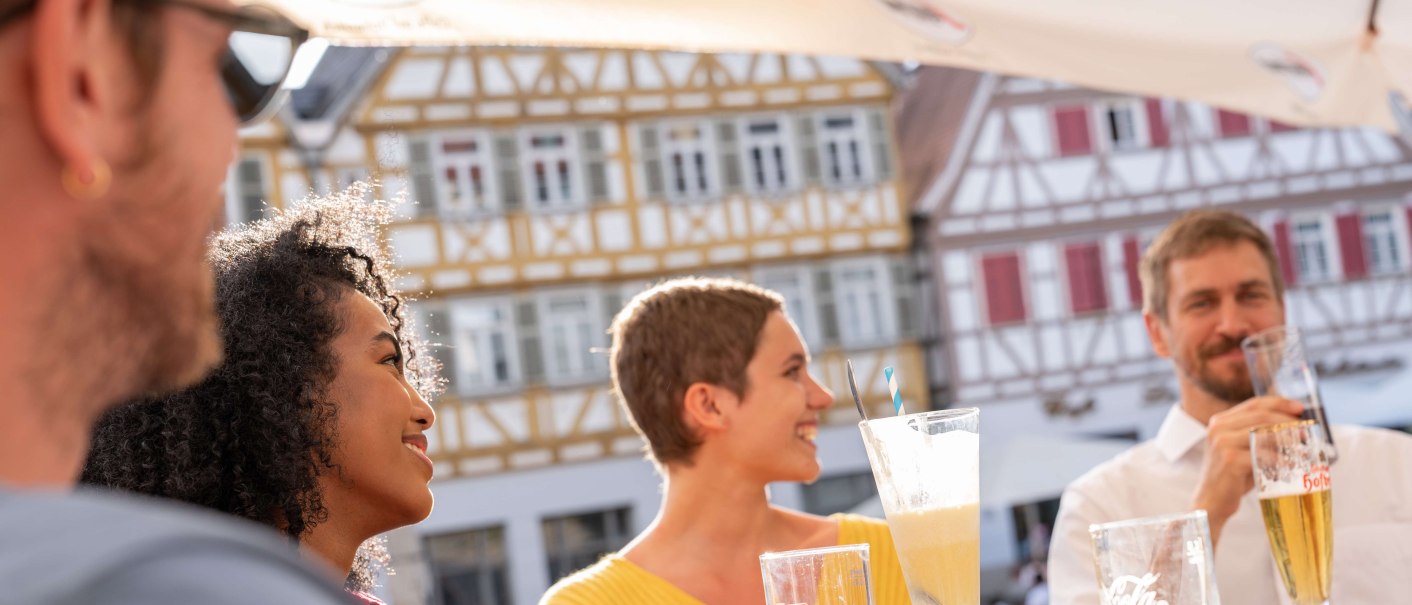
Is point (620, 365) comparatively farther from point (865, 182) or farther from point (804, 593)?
point (865, 182)

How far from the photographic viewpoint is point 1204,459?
2.06 meters

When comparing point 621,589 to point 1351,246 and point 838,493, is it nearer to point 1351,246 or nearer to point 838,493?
point 838,493

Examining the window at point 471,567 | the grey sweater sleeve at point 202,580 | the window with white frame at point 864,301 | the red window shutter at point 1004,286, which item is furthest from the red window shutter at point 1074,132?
the grey sweater sleeve at point 202,580

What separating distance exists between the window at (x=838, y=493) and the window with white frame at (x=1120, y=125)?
436cm

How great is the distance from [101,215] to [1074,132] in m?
15.8

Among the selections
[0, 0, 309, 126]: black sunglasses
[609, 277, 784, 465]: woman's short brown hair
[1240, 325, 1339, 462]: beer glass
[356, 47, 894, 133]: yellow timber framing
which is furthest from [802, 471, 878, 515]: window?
[0, 0, 309, 126]: black sunglasses

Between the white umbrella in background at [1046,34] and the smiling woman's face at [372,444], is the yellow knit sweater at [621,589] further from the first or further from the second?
the white umbrella in background at [1046,34]

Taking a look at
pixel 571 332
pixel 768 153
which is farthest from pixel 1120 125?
pixel 571 332

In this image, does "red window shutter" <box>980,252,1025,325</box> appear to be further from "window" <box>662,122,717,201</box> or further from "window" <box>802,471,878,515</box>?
"window" <box>662,122,717,201</box>

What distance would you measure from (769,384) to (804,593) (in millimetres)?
1136

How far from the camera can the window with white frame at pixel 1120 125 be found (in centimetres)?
1574

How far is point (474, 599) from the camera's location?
14445mm

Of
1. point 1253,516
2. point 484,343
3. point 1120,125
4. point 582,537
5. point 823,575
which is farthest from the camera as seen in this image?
point 1120,125

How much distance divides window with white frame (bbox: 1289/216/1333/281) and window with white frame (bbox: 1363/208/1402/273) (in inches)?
18.2
